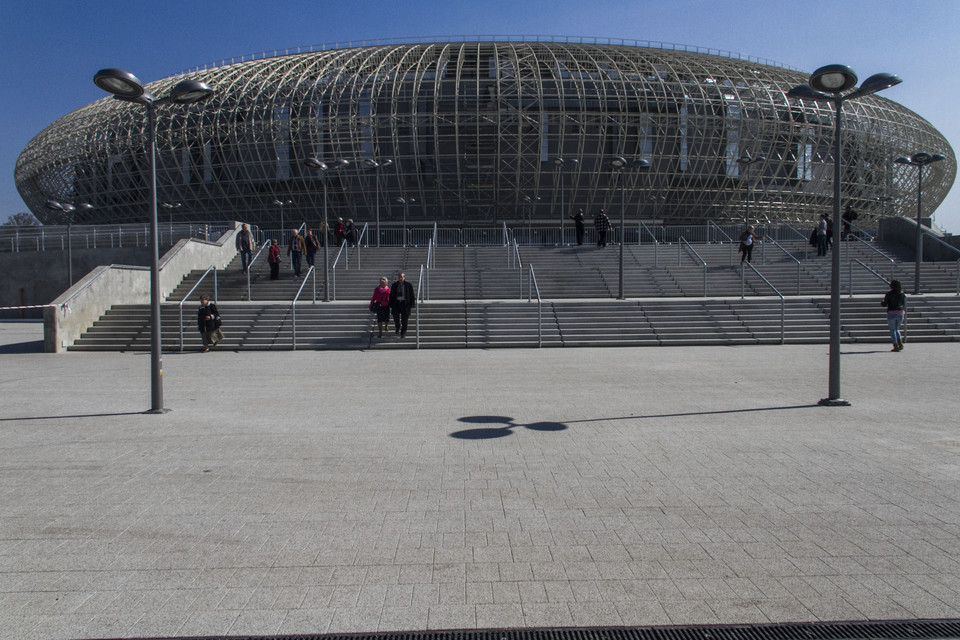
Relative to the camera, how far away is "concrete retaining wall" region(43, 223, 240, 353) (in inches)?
543

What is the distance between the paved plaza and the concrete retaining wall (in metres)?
7.04

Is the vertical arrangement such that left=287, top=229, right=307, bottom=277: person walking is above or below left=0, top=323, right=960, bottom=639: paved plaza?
above

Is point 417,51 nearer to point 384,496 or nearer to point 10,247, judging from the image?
point 10,247

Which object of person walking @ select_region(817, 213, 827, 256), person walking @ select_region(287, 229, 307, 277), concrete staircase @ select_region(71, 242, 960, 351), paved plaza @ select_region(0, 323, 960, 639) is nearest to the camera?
paved plaza @ select_region(0, 323, 960, 639)

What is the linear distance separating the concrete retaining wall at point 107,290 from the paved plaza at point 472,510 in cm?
704

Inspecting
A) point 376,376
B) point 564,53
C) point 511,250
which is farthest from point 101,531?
point 564,53

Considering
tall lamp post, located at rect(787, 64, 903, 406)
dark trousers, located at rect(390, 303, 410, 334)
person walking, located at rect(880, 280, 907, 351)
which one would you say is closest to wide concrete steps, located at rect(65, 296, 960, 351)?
dark trousers, located at rect(390, 303, 410, 334)

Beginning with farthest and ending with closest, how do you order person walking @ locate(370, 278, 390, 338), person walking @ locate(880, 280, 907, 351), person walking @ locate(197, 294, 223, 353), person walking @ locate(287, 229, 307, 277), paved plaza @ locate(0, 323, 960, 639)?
person walking @ locate(287, 229, 307, 277)
person walking @ locate(370, 278, 390, 338)
person walking @ locate(197, 294, 223, 353)
person walking @ locate(880, 280, 907, 351)
paved plaza @ locate(0, 323, 960, 639)

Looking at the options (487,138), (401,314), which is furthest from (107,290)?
(487,138)

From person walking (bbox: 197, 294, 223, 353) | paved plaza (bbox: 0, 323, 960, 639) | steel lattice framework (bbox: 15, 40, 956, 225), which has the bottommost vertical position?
paved plaza (bbox: 0, 323, 960, 639)

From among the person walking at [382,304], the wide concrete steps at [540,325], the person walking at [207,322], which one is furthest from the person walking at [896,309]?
the person walking at [207,322]

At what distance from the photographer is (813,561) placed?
121 inches

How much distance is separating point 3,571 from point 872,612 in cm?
382

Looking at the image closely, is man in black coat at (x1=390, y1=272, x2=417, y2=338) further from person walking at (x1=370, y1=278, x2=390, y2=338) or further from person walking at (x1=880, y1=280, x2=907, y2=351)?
person walking at (x1=880, y1=280, x2=907, y2=351)
